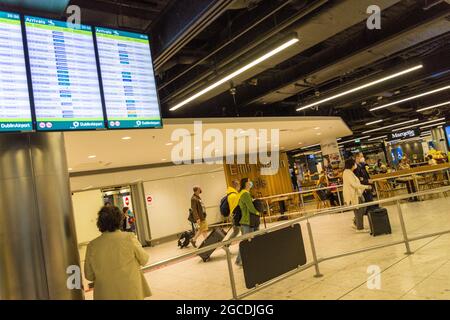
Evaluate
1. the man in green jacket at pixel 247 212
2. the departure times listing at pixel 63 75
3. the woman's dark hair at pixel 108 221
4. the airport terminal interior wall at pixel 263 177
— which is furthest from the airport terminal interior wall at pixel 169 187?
the woman's dark hair at pixel 108 221

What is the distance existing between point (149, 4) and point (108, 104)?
2.52 meters

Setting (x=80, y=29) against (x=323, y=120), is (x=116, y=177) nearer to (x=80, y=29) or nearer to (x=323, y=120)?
(x=323, y=120)

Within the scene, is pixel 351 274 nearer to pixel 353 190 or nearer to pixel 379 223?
pixel 379 223

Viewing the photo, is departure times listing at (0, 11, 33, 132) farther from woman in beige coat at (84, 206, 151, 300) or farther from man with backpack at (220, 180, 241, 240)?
man with backpack at (220, 180, 241, 240)

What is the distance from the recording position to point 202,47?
20.5 feet

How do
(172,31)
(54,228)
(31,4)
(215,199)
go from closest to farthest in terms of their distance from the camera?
(54,228) → (31,4) → (172,31) → (215,199)

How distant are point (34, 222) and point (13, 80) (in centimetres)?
106

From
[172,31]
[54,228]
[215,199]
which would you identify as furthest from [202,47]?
[215,199]

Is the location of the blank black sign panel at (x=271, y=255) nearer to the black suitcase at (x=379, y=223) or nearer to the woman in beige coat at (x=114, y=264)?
the woman in beige coat at (x=114, y=264)

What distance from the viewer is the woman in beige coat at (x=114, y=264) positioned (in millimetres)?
2447

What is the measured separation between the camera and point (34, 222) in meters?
2.46

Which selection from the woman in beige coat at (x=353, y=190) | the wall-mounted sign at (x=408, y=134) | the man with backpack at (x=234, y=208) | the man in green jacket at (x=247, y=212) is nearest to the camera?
the man in green jacket at (x=247, y=212)

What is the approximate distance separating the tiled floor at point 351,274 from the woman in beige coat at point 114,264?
2238 millimetres

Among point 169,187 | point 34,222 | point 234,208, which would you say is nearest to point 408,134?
point 169,187
